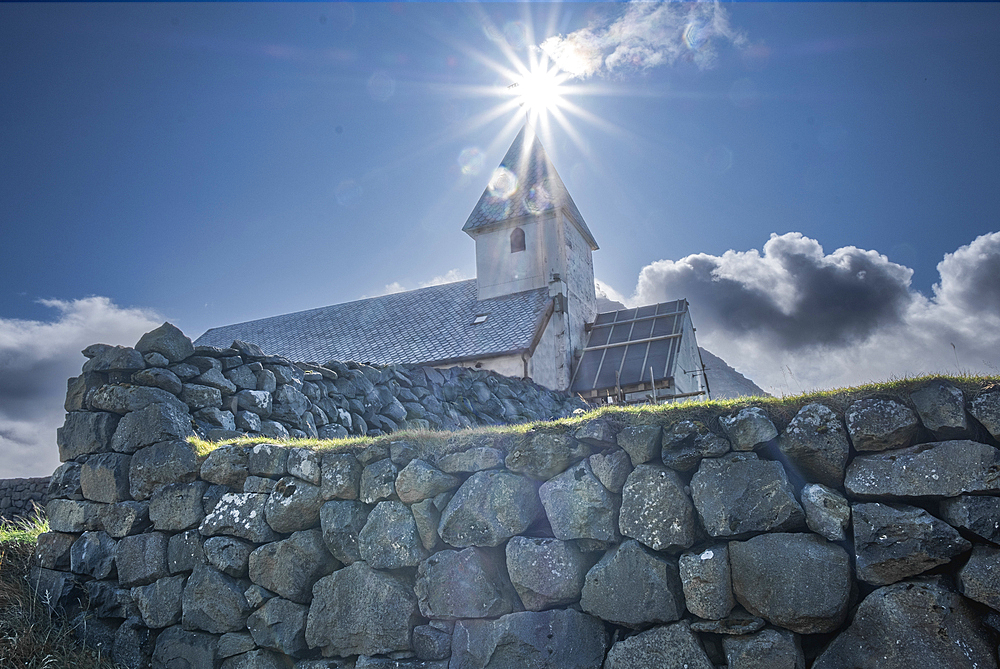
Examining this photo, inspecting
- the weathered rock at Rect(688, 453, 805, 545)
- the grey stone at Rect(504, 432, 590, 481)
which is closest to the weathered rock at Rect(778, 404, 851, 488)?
the weathered rock at Rect(688, 453, 805, 545)

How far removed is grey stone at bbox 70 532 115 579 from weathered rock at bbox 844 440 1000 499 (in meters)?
5.43

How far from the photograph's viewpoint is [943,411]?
294cm

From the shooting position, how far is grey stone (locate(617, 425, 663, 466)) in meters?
3.46

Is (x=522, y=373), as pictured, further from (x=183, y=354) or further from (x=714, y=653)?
(x=714, y=653)

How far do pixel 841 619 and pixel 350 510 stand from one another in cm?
286

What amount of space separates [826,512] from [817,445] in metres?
0.32

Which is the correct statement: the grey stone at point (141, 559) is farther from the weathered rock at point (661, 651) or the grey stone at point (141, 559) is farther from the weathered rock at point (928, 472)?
the weathered rock at point (928, 472)

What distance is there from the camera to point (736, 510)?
3.18 m

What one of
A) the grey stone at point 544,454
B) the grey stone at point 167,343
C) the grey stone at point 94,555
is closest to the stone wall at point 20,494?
the grey stone at point 94,555

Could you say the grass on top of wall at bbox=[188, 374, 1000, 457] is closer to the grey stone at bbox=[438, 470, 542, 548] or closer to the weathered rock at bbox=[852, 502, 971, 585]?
the grey stone at bbox=[438, 470, 542, 548]

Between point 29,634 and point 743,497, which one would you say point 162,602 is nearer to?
point 29,634

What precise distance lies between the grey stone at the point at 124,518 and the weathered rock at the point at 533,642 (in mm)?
3028

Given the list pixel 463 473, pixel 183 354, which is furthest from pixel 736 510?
pixel 183 354

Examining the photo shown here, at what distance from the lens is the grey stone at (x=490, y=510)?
12.2ft
